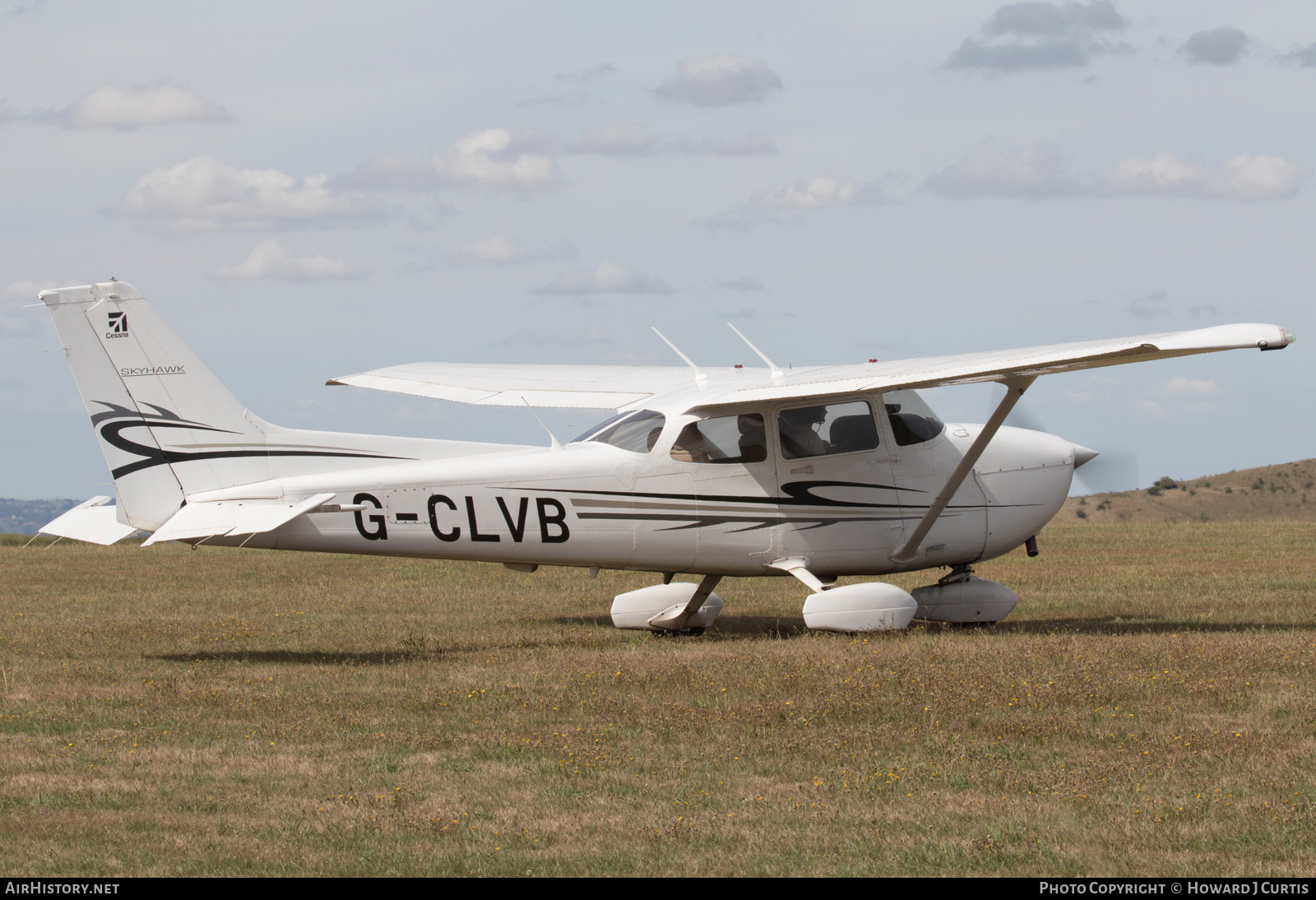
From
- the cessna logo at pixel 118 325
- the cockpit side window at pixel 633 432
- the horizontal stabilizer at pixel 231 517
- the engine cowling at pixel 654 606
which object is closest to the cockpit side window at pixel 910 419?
the cockpit side window at pixel 633 432

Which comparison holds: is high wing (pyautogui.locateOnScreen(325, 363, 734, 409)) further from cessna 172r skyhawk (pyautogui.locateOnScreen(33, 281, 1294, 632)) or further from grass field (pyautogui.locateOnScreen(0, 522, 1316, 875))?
grass field (pyautogui.locateOnScreen(0, 522, 1316, 875))

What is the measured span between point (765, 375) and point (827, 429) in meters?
1.85

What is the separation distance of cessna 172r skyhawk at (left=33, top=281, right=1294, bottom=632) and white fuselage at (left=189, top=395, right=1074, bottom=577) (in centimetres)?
2

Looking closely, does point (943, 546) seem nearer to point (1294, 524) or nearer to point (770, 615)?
point (770, 615)

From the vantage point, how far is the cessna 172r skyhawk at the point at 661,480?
37.1ft

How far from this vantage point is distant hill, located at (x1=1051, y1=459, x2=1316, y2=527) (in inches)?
2256

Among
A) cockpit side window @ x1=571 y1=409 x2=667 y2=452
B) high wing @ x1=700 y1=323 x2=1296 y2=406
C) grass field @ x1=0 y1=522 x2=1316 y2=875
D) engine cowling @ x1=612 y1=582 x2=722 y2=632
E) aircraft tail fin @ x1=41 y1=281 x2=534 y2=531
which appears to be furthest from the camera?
engine cowling @ x1=612 y1=582 x2=722 y2=632

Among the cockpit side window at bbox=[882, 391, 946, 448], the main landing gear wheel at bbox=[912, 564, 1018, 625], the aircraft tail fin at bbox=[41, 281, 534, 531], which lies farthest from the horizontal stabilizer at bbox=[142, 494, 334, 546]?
the main landing gear wheel at bbox=[912, 564, 1018, 625]

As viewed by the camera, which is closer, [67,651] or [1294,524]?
[67,651]

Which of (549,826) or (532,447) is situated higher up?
(532,447)

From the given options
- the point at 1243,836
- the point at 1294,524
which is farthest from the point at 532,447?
the point at 1294,524

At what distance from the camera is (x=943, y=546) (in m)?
13.0
